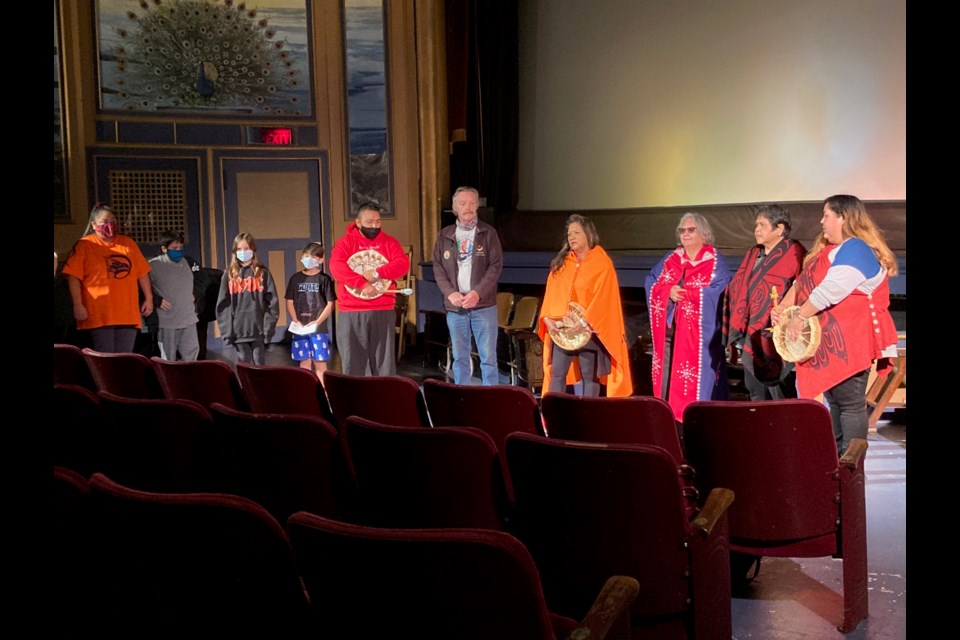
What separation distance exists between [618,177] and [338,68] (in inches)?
131

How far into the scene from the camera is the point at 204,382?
13.5 feet

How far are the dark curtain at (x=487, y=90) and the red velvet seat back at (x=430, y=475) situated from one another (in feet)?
26.9

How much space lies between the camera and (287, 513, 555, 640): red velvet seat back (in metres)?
1.61

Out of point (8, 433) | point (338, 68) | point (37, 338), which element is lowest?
point (8, 433)

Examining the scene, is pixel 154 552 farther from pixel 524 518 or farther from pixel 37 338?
pixel 524 518

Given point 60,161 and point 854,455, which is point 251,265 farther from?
point 854,455

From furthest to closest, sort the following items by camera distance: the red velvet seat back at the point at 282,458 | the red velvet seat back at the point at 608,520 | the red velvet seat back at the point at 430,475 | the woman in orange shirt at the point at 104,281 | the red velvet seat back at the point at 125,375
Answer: the woman in orange shirt at the point at 104,281 < the red velvet seat back at the point at 125,375 < the red velvet seat back at the point at 282,458 < the red velvet seat back at the point at 430,475 < the red velvet seat back at the point at 608,520

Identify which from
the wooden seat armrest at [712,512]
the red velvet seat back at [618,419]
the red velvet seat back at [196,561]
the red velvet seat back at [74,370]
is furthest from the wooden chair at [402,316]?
the red velvet seat back at [196,561]

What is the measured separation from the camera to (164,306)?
7016 millimetres

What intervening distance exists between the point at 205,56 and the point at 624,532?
939cm

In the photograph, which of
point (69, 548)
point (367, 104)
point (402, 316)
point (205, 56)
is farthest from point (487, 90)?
point (69, 548)

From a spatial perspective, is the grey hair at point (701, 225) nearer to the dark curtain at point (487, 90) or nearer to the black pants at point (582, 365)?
the black pants at point (582, 365)

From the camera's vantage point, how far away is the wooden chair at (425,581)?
161 centimetres
